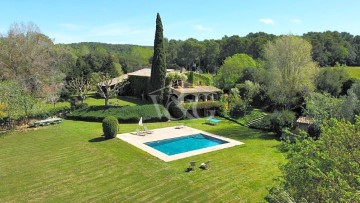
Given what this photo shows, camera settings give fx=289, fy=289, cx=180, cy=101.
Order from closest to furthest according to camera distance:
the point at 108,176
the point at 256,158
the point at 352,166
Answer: the point at 352,166, the point at 108,176, the point at 256,158

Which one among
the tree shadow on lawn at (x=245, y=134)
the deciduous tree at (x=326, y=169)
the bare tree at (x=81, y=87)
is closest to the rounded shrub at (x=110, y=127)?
the tree shadow on lawn at (x=245, y=134)

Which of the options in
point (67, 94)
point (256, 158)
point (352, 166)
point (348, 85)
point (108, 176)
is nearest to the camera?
point (352, 166)

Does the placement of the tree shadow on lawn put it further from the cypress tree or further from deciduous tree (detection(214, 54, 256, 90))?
deciduous tree (detection(214, 54, 256, 90))

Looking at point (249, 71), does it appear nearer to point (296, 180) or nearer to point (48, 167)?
point (48, 167)

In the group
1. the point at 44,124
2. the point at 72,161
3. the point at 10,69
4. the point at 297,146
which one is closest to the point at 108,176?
the point at 72,161

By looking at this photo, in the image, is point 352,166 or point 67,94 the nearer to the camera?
point 352,166

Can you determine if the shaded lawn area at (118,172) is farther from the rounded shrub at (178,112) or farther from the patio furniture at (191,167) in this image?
the rounded shrub at (178,112)

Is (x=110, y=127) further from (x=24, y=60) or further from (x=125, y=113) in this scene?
(x=24, y=60)
